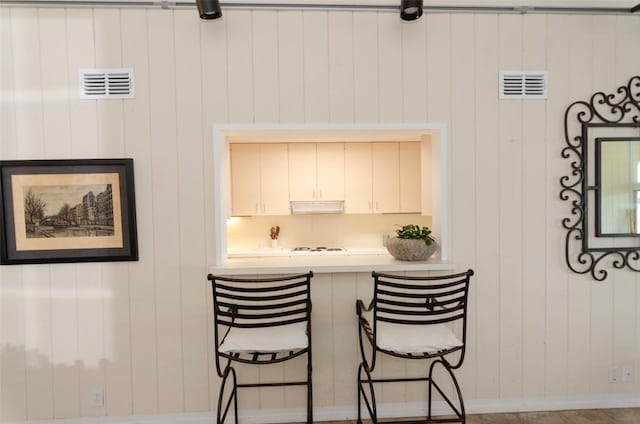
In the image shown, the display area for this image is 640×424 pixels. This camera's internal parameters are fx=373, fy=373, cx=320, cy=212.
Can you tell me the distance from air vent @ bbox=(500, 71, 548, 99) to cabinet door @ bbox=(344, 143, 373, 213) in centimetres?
211

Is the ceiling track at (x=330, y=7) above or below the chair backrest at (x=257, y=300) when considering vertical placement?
above

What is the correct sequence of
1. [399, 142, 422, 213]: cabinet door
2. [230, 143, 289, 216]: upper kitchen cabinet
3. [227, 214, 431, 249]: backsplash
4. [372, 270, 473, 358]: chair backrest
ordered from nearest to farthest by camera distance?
[372, 270, 473, 358]: chair backrest < [230, 143, 289, 216]: upper kitchen cabinet < [399, 142, 422, 213]: cabinet door < [227, 214, 431, 249]: backsplash

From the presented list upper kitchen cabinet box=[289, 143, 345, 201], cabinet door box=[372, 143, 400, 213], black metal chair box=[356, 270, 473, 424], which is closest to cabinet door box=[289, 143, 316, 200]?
upper kitchen cabinet box=[289, 143, 345, 201]

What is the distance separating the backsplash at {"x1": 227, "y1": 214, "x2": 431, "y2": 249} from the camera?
15.7 feet

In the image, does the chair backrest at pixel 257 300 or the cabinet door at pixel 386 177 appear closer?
the chair backrest at pixel 257 300

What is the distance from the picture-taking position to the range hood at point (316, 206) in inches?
177

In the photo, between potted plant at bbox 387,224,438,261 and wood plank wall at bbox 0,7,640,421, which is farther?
potted plant at bbox 387,224,438,261

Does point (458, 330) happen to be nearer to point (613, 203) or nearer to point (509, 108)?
point (613, 203)

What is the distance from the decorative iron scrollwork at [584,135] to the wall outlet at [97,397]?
10.6ft

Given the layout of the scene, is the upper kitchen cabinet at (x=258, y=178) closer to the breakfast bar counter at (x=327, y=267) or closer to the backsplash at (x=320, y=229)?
the backsplash at (x=320, y=229)

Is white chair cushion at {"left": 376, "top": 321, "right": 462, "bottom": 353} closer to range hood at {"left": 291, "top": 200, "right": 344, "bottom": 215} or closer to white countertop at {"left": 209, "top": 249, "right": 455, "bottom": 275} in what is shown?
white countertop at {"left": 209, "top": 249, "right": 455, "bottom": 275}

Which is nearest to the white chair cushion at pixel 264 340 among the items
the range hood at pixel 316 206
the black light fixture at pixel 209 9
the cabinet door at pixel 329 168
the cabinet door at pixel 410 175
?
the black light fixture at pixel 209 9

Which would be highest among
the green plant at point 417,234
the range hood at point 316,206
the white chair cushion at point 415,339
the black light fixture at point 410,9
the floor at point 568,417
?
the black light fixture at point 410,9

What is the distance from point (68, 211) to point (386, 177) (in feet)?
10.7
